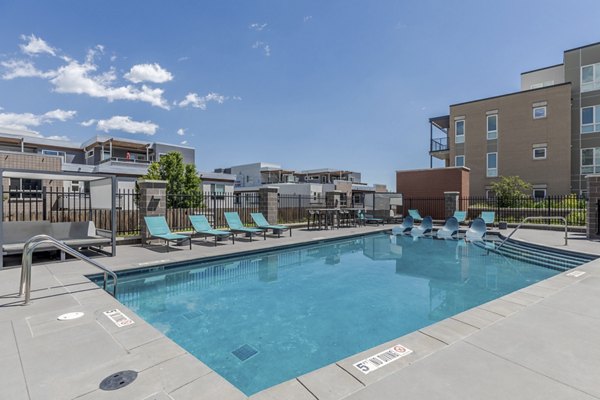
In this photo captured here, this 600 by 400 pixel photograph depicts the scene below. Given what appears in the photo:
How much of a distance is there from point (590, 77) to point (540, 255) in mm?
24167

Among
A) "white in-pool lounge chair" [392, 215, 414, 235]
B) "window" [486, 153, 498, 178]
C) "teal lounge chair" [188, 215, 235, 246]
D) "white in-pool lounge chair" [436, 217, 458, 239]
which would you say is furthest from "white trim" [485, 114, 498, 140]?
"teal lounge chair" [188, 215, 235, 246]

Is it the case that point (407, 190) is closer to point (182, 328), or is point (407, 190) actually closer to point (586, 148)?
point (586, 148)

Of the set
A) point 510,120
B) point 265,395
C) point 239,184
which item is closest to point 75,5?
point 265,395

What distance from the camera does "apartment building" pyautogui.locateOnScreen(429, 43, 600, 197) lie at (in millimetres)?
23188

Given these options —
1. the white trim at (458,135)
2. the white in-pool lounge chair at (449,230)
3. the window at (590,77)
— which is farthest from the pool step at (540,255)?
the window at (590,77)

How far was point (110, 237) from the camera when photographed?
822 cm

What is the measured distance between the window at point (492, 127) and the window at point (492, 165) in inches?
63.3

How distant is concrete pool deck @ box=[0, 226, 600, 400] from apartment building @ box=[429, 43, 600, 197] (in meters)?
25.1

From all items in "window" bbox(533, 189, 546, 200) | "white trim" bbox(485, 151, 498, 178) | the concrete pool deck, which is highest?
"white trim" bbox(485, 151, 498, 178)

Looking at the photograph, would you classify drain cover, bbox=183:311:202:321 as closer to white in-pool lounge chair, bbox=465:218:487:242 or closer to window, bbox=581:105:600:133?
white in-pool lounge chair, bbox=465:218:487:242

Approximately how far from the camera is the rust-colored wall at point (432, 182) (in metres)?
19.3

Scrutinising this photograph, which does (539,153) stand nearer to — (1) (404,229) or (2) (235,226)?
(1) (404,229)

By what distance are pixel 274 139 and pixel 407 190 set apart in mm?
17105

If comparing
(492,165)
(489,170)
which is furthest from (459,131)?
(489,170)
